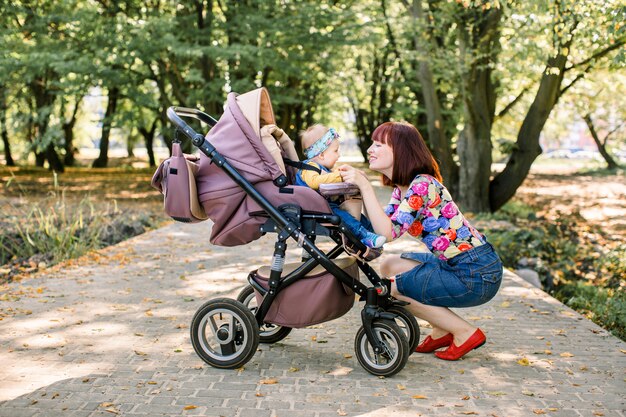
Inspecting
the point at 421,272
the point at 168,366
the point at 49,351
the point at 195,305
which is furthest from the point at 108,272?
the point at 421,272

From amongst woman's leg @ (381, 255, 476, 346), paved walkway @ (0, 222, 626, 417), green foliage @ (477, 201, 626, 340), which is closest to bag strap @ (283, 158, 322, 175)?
woman's leg @ (381, 255, 476, 346)

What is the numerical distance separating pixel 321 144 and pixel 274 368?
149cm

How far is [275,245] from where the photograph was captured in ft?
15.5

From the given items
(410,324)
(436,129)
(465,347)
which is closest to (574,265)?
(436,129)

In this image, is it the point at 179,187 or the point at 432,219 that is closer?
the point at 179,187

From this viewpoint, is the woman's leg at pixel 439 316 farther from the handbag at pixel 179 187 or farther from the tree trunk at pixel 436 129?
the tree trunk at pixel 436 129

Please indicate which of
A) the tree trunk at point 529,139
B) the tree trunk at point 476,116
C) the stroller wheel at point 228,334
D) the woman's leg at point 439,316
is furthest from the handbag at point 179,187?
the tree trunk at point 476,116

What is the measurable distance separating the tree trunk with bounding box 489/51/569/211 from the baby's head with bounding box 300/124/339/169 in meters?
9.33

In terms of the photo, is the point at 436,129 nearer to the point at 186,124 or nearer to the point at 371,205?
the point at 186,124

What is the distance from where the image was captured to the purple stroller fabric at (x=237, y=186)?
4637mm

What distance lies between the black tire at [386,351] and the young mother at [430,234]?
0.40m

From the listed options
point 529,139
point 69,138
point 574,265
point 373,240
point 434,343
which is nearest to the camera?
point 373,240

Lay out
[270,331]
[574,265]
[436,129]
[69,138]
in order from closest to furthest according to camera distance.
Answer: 1. [270,331]
2. [574,265]
3. [436,129]
4. [69,138]

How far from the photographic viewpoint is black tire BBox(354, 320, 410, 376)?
4.63 m
